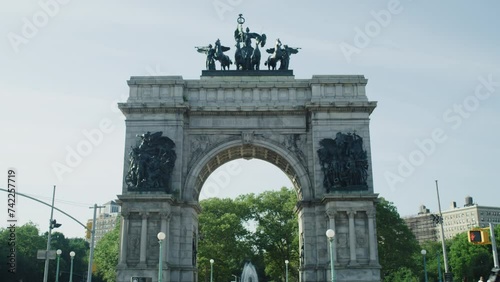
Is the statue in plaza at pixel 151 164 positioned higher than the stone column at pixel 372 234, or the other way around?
the statue in plaza at pixel 151 164

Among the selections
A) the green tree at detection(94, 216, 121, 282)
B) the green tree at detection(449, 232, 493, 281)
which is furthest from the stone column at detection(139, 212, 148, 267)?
the green tree at detection(449, 232, 493, 281)

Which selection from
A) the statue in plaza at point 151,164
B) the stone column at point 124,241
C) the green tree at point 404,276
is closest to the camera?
the stone column at point 124,241

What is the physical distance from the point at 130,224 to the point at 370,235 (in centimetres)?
1493

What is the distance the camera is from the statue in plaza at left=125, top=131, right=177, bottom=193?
33.8 metres

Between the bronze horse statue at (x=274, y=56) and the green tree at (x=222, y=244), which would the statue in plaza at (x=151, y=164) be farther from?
the green tree at (x=222, y=244)

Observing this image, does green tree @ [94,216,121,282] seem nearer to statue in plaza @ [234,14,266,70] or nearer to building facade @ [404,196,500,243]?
statue in plaza @ [234,14,266,70]

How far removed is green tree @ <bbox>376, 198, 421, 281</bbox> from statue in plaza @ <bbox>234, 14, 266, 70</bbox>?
866 inches

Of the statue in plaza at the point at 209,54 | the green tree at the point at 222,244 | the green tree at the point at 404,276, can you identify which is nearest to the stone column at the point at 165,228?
the statue in plaza at the point at 209,54

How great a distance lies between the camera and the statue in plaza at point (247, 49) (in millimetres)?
39094

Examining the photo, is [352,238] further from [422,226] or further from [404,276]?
[422,226]

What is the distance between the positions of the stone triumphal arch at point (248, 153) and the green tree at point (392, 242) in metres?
18.9

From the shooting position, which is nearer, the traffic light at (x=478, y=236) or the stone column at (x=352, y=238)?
the traffic light at (x=478, y=236)

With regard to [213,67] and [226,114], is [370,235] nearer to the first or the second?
[226,114]

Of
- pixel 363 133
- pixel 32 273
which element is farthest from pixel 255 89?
pixel 32 273
